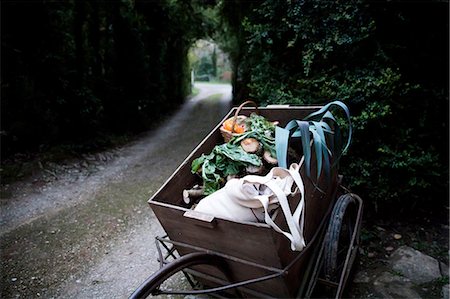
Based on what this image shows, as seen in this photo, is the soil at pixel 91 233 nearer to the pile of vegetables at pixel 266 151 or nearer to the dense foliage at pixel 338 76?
the dense foliage at pixel 338 76

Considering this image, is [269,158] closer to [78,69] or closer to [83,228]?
[83,228]

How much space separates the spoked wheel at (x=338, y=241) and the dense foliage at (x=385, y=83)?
765 mm

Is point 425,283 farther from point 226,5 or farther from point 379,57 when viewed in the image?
point 226,5

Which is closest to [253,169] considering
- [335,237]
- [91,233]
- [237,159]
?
[237,159]

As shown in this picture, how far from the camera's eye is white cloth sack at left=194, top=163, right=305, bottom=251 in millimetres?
1455

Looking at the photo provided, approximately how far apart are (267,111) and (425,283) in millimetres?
1788

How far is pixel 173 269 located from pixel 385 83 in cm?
237

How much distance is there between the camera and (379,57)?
3025 mm

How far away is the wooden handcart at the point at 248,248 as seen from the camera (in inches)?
61.0

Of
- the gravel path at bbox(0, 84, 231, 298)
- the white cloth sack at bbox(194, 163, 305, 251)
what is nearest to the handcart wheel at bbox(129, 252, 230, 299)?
the white cloth sack at bbox(194, 163, 305, 251)

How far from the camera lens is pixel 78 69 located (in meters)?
5.43

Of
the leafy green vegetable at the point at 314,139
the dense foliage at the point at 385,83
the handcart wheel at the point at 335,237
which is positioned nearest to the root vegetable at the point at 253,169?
the leafy green vegetable at the point at 314,139

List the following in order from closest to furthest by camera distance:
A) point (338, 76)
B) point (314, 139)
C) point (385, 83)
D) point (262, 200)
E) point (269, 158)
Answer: point (262, 200) → point (314, 139) → point (269, 158) → point (385, 83) → point (338, 76)

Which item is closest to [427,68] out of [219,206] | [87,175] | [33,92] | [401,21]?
[401,21]
